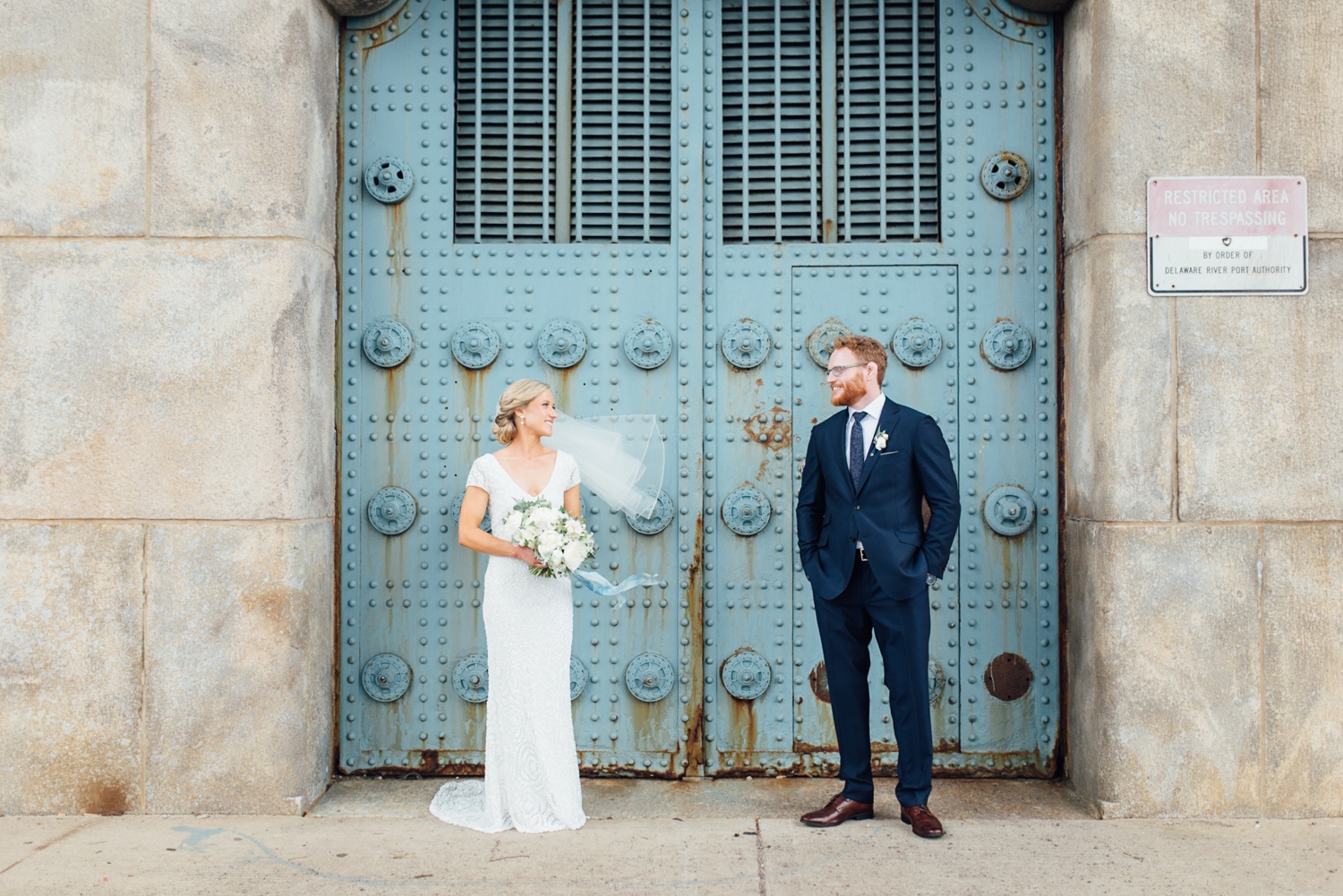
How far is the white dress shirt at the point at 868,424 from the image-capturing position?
4082mm

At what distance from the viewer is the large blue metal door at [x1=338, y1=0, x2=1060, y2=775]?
15.6 feet

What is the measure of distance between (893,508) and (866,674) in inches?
26.7

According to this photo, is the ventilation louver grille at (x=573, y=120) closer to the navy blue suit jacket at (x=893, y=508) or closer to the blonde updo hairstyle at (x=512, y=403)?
the blonde updo hairstyle at (x=512, y=403)

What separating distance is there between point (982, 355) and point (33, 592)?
4.19m

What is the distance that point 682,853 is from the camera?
3867 millimetres

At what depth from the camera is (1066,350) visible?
467 cm

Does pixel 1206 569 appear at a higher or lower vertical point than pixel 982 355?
lower

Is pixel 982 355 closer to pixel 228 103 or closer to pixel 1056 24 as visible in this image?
pixel 1056 24

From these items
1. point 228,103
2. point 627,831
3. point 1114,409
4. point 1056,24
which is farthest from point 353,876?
point 1056,24

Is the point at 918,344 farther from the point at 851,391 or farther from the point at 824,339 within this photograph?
Result: the point at 851,391

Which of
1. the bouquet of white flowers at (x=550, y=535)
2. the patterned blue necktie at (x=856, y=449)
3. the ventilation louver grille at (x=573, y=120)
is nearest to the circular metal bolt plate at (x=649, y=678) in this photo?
the bouquet of white flowers at (x=550, y=535)

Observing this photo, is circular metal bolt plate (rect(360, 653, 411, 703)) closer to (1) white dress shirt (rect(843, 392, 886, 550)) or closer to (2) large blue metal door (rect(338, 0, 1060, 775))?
(2) large blue metal door (rect(338, 0, 1060, 775))

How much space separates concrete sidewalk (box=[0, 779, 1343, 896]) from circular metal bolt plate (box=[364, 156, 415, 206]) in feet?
8.82

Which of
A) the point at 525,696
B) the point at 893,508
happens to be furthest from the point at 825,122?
the point at 525,696
